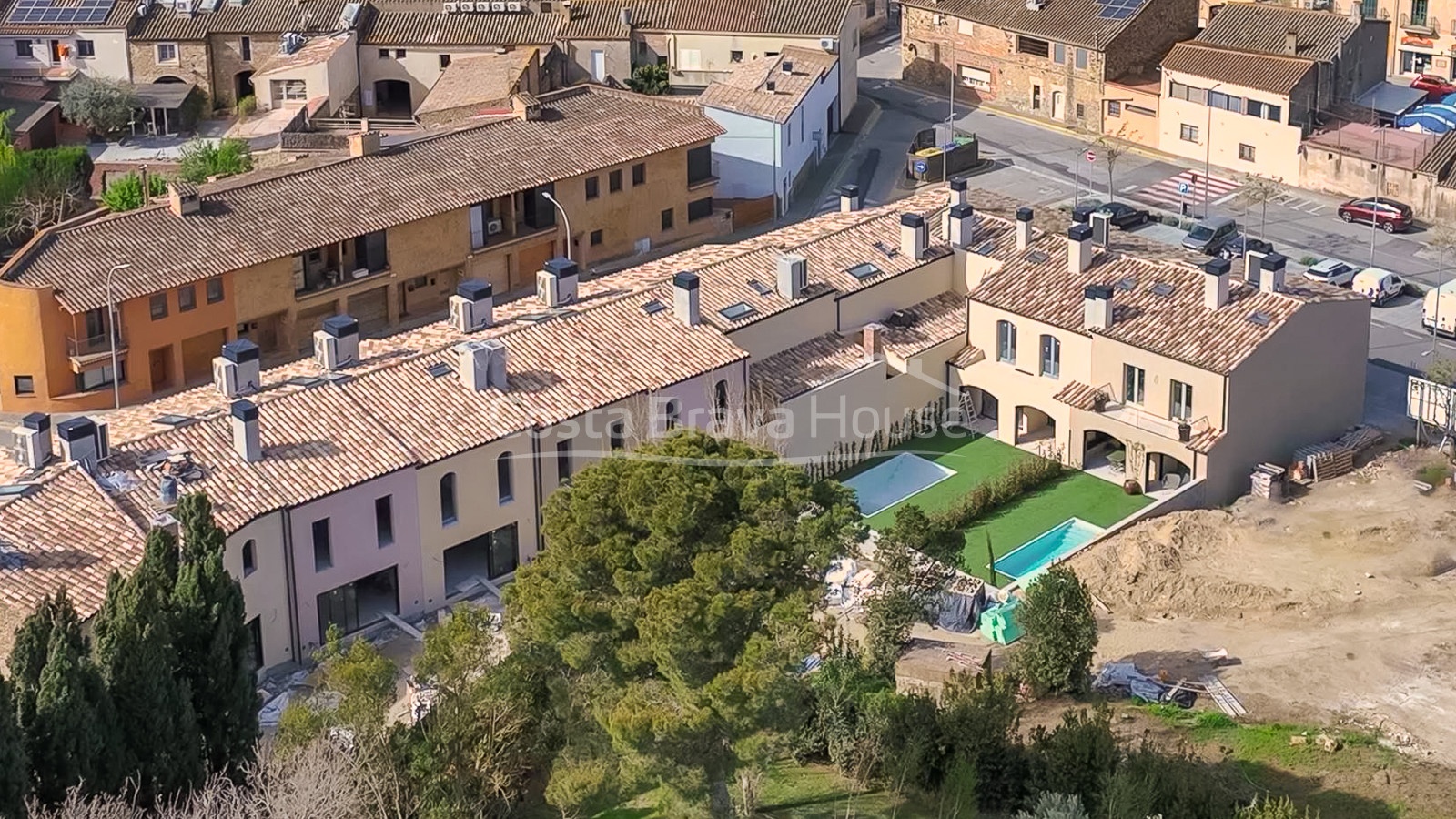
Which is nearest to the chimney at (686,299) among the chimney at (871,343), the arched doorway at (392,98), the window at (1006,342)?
the chimney at (871,343)

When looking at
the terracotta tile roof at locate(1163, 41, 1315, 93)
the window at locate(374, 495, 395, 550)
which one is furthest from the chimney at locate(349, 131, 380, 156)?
the terracotta tile roof at locate(1163, 41, 1315, 93)

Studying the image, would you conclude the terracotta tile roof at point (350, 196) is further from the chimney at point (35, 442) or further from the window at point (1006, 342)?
the window at point (1006, 342)

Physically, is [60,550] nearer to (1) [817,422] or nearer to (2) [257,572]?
(2) [257,572]

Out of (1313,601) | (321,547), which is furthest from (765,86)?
(321,547)

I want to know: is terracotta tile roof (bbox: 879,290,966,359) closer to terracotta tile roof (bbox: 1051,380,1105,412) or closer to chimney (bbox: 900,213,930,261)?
chimney (bbox: 900,213,930,261)

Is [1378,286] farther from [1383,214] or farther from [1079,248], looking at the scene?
[1079,248]

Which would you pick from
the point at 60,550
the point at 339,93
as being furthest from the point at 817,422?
the point at 339,93
